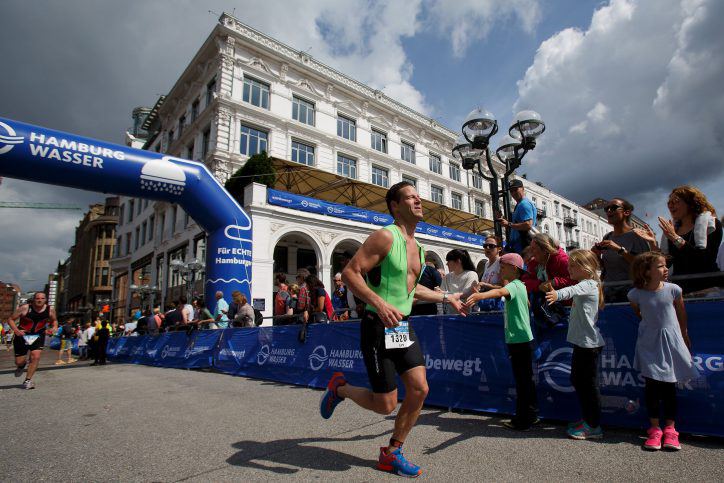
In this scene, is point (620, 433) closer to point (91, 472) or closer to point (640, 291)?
point (640, 291)

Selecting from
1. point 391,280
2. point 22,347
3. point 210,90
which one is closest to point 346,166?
point 210,90

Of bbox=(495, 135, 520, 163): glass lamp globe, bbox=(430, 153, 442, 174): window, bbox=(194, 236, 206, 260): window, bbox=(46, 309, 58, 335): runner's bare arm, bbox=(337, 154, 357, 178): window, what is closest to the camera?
bbox=(46, 309, 58, 335): runner's bare arm

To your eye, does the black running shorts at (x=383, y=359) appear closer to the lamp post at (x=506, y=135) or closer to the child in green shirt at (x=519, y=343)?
the child in green shirt at (x=519, y=343)

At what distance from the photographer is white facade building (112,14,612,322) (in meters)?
18.8

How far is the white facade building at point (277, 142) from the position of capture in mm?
18827

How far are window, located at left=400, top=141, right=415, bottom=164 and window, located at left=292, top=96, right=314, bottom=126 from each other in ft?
27.7

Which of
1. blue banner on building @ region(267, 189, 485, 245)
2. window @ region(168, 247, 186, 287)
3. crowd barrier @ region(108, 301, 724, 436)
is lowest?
crowd barrier @ region(108, 301, 724, 436)

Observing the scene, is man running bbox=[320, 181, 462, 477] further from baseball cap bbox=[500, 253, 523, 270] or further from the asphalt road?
baseball cap bbox=[500, 253, 523, 270]

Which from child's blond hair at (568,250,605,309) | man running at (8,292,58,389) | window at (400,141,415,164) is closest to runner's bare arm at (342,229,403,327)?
child's blond hair at (568,250,605,309)

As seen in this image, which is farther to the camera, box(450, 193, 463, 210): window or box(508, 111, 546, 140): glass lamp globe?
box(450, 193, 463, 210): window

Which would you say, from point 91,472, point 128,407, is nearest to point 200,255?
point 128,407

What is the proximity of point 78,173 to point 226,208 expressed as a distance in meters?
3.85

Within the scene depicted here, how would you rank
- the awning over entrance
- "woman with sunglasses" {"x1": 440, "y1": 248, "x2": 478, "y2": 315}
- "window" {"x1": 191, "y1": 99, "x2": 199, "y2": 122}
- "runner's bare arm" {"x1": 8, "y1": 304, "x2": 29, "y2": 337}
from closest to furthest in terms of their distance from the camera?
"woman with sunglasses" {"x1": 440, "y1": 248, "x2": 478, "y2": 315}, "runner's bare arm" {"x1": 8, "y1": 304, "x2": 29, "y2": 337}, the awning over entrance, "window" {"x1": 191, "y1": 99, "x2": 199, "y2": 122}

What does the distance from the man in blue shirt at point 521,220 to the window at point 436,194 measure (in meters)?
27.0
